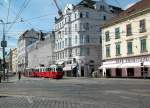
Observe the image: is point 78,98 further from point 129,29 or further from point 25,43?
point 25,43

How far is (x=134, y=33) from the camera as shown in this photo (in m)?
63.2

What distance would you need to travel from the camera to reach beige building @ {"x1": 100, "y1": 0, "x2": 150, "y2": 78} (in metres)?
60.0

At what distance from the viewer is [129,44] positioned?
211ft

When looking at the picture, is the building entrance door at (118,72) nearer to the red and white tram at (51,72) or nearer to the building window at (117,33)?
the building window at (117,33)

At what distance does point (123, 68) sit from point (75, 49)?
24661 millimetres

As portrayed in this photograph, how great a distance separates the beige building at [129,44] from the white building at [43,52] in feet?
108

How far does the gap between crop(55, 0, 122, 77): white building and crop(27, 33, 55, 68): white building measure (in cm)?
1281

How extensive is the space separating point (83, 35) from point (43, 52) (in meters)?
38.4

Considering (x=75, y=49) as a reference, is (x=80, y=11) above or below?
above

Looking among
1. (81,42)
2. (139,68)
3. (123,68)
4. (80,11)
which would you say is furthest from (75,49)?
(139,68)

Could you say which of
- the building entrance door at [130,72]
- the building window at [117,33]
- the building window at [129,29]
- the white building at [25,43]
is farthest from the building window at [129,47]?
the white building at [25,43]

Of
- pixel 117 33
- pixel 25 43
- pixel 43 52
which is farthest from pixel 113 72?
pixel 25 43

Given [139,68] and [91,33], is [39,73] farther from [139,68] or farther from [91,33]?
[139,68]

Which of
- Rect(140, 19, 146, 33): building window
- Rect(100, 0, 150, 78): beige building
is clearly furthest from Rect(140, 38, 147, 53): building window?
Rect(140, 19, 146, 33): building window
